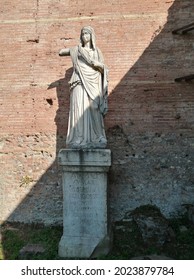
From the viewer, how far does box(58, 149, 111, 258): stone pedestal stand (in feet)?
18.2

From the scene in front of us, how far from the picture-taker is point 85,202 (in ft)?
18.5

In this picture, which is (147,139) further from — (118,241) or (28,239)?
(28,239)

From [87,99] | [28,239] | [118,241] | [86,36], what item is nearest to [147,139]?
[87,99]

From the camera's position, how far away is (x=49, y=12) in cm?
743

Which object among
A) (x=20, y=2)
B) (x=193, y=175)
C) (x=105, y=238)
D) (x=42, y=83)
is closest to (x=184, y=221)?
(x=193, y=175)

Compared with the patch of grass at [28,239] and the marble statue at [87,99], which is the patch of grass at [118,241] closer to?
the patch of grass at [28,239]

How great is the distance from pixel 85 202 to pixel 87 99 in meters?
1.78

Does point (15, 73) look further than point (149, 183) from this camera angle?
Yes

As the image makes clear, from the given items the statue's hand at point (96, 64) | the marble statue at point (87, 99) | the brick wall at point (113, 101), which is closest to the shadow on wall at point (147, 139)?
the brick wall at point (113, 101)

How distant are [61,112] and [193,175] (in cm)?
308

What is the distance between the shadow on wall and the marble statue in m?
1.27

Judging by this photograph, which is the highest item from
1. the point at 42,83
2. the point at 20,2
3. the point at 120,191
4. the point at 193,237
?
the point at 20,2

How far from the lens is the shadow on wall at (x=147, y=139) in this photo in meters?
6.86

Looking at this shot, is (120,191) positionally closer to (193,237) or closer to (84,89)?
(193,237)
